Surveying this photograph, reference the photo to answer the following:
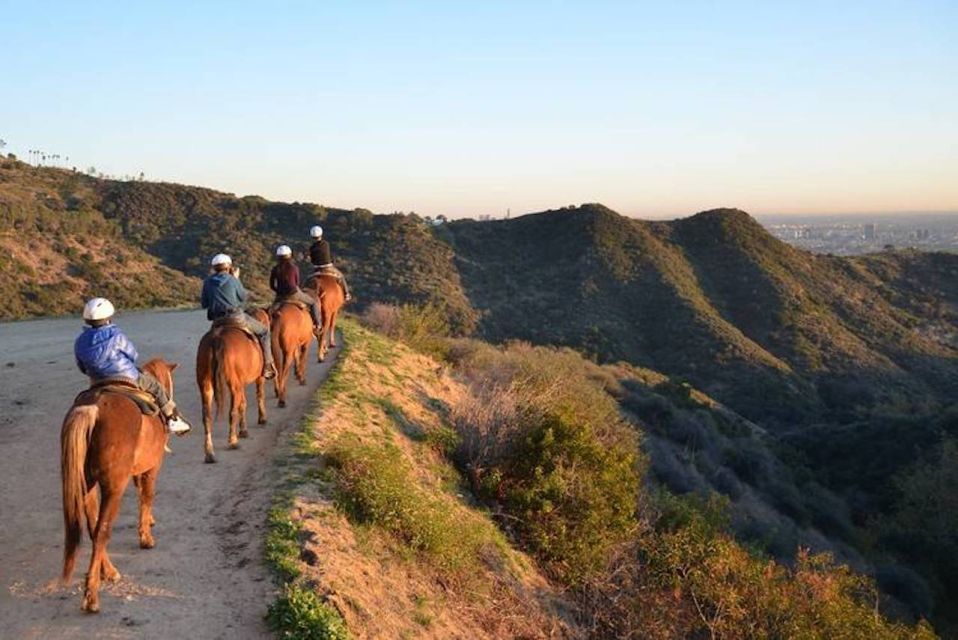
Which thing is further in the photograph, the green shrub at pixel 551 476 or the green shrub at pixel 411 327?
the green shrub at pixel 411 327

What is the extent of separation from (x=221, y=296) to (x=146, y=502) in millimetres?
3317

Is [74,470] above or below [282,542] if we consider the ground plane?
above

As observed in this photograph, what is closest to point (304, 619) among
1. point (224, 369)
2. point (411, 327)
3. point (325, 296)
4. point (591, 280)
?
point (224, 369)

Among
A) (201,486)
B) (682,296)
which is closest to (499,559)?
(201,486)

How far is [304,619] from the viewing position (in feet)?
19.3

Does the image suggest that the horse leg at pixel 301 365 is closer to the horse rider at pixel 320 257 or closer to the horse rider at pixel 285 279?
the horse rider at pixel 285 279

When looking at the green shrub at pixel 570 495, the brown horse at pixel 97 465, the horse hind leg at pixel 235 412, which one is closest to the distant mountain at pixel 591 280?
the horse hind leg at pixel 235 412

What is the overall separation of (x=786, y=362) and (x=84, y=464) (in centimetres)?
4472

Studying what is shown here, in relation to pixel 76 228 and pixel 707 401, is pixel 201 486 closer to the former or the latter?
pixel 707 401

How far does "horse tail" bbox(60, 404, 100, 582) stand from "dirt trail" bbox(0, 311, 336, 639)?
541 millimetres

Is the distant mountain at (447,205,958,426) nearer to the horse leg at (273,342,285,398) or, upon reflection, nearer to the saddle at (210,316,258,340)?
the horse leg at (273,342,285,398)

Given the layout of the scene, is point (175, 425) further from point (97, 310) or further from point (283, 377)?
point (283, 377)

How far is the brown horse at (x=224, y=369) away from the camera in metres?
9.16

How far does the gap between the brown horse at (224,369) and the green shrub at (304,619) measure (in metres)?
3.68
